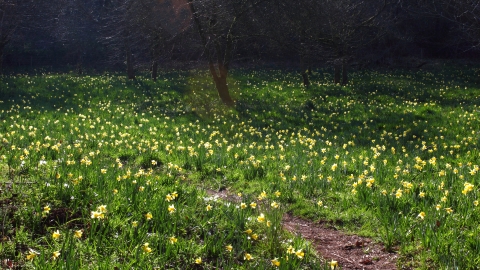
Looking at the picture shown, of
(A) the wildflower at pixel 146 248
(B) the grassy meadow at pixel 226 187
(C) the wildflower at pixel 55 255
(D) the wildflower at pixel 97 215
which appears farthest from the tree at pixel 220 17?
(C) the wildflower at pixel 55 255

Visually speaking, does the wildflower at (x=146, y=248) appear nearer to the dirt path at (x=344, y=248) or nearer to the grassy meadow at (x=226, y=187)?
the grassy meadow at (x=226, y=187)

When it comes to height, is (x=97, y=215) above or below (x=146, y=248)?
above

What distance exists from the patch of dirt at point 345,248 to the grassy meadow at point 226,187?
14cm

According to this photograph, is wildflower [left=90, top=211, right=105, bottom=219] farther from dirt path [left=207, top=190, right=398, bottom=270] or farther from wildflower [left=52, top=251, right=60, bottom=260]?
dirt path [left=207, top=190, right=398, bottom=270]

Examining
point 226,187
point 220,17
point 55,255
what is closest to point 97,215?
point 55,255

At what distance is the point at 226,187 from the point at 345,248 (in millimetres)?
2453

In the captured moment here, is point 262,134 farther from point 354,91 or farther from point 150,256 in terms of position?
point 354,91

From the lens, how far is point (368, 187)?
5.30 m

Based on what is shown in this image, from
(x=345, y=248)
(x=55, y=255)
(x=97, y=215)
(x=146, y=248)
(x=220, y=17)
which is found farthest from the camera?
(x=220, y=17)

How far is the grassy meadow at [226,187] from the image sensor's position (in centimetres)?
339

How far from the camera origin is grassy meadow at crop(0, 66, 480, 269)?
3.39 metres

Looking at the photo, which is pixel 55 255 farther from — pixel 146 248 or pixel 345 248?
pixel 345 248

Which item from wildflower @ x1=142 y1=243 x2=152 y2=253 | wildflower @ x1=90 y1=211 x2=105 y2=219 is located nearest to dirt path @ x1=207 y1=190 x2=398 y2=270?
wildflower @ x1=142 y1=243 x2=152 y2=253

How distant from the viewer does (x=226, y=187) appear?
6.20 m
